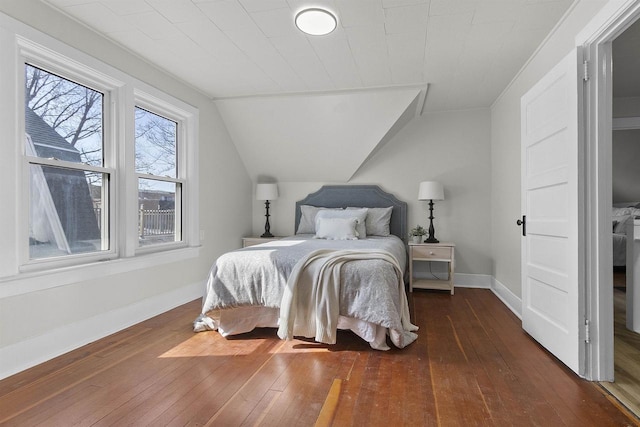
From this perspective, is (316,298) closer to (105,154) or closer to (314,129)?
(105,154)

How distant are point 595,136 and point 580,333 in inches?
45.3

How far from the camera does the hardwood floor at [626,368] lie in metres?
1.85

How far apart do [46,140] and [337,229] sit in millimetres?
2793

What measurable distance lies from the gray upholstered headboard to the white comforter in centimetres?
201

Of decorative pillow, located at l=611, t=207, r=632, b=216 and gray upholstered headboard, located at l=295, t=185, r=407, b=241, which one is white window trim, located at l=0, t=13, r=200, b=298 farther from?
decorative pillow, located at l=611, t=207, r=632, b=216

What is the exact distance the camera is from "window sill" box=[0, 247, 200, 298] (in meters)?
2.17

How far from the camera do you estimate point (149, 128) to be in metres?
3.49

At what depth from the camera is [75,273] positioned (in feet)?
8.38

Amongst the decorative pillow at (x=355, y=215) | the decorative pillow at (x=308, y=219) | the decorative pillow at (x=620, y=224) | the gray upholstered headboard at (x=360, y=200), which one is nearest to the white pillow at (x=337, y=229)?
the decorative pillow at (x=355, y=215)

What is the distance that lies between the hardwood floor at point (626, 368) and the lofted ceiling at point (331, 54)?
7.65 feet

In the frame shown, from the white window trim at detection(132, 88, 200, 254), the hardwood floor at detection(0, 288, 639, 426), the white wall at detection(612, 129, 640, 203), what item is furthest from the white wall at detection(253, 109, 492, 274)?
the white wall at detection(612, 129, 640, 203)

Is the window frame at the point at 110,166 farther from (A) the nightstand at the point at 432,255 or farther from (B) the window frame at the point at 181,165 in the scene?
(A) the nightstand at the point at 432,255

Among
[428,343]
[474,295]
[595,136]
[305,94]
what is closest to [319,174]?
[305,94]

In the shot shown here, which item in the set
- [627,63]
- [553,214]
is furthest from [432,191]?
[627,63]
